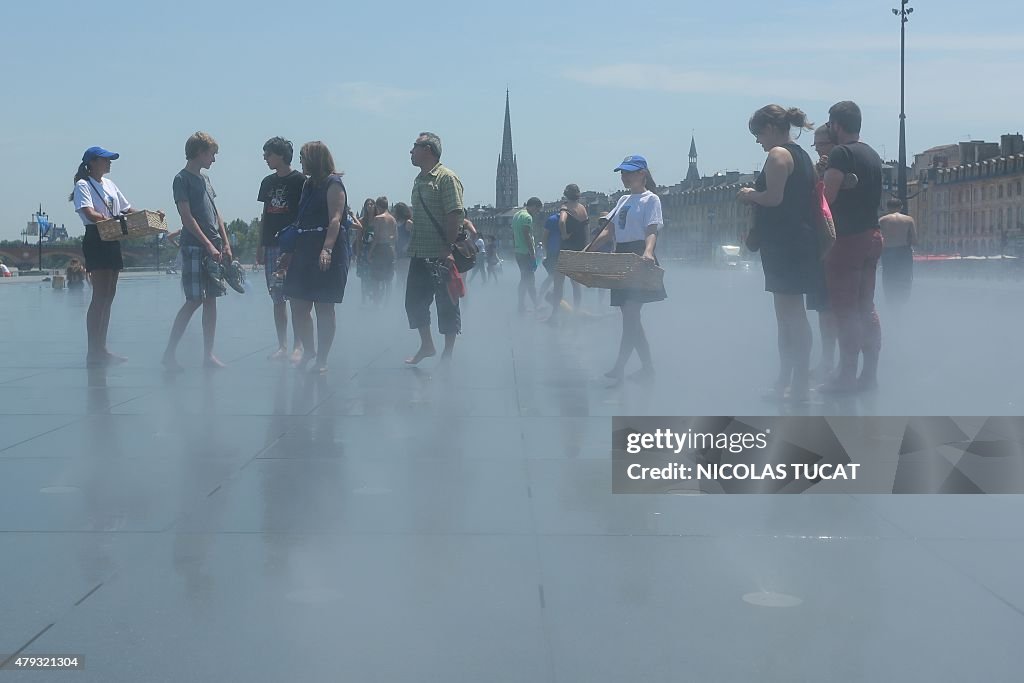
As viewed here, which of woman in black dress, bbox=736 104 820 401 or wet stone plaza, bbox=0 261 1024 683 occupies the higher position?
woman in black dress, bbox=736 104 820 401

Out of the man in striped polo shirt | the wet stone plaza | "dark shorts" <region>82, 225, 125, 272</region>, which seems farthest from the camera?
"dark shorts" <region>82, 225, 125, 272</region>

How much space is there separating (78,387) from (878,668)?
20.8 ft

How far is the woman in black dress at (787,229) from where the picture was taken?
300 inches

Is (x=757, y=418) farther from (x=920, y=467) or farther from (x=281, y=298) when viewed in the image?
(x=281, y=298)

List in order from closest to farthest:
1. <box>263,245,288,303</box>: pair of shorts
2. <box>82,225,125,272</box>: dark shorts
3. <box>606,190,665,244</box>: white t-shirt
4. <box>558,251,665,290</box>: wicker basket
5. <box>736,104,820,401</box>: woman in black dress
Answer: <box>736,104,820,401</box>: woman in black dress, <box>558,251,665,290</box>: wicker basket, <box>606,190,665,244</box>: white t-shirt, <box>82,225,125,272</box>: dark shorts, <box>263,245,288,303</box>: pair of shorts

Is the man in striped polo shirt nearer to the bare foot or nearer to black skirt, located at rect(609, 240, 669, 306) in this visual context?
the bare foot

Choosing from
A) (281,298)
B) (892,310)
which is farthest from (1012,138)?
(281,298)

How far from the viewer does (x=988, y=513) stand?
15.3ft

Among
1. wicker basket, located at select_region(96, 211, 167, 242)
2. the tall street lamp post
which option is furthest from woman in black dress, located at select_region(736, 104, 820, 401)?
the tall street lamp post

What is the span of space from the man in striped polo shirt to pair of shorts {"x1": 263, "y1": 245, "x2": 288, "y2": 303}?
100cm

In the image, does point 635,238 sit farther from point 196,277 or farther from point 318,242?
point 196,277

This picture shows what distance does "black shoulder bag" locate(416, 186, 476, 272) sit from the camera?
9.48 metres

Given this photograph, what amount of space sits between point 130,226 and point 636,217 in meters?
3.72

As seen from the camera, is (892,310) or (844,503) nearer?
(844,503)
